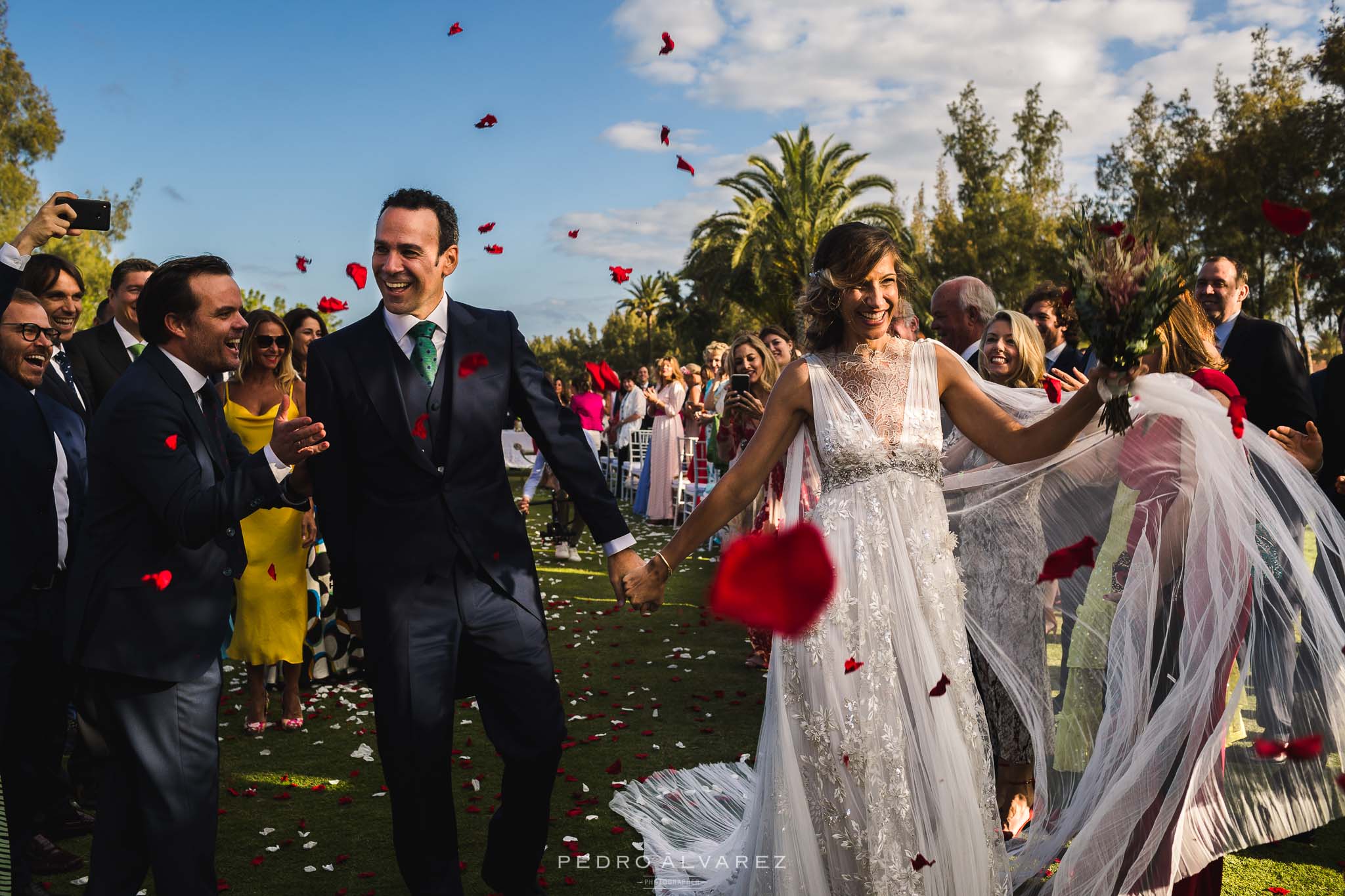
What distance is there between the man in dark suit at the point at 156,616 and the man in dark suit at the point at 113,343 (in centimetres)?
278

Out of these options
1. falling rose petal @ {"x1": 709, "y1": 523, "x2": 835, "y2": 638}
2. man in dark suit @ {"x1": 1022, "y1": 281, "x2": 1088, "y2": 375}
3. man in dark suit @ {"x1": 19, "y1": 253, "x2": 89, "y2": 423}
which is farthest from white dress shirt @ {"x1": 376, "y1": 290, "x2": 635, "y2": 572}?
man in dark suit @ {"x1": 1022, "y1": 281, "x2": 1088, "y2": 375}

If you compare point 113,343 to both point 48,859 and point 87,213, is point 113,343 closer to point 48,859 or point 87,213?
point 87,213

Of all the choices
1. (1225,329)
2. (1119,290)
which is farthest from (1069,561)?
(1225,329)

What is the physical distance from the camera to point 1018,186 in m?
39.6

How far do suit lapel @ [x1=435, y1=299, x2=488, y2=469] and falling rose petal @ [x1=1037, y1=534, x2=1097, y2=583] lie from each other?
2.34 metres

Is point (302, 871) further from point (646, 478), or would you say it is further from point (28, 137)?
point (28, 137)

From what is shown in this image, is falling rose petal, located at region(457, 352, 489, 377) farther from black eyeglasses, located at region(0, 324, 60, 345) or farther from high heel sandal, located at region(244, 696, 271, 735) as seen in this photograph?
high heel sandal, located at region(244, 696, 271, 735)

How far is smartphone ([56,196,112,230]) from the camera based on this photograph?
4254 millimetres

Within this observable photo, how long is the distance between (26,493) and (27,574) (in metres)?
0.31

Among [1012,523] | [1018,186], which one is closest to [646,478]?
[1012,523]

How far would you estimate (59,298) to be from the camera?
191 inches

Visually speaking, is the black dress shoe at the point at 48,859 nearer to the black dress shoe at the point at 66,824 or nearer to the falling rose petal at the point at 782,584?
the black dress shoe at the point at 66,824

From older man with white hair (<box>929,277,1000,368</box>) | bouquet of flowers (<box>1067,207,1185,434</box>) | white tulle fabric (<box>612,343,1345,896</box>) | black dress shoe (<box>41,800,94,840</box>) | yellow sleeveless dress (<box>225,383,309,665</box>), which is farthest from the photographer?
older man with white hair (<box>929,277,1000,368</box>)

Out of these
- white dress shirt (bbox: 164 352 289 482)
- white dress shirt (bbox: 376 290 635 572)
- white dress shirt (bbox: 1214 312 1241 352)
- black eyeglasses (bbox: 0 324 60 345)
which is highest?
white dress shirt (bbox: 1214 312 1241 352)
